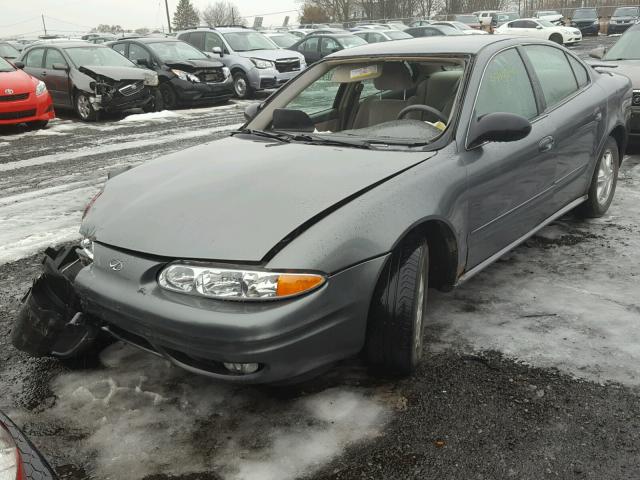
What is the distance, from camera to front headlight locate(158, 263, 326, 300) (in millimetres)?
2305

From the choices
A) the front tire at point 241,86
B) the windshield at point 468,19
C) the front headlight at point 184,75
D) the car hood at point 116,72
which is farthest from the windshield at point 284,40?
the windshield at point 468,19

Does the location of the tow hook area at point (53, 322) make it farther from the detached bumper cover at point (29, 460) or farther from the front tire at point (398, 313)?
the front tire at point (398, 313)

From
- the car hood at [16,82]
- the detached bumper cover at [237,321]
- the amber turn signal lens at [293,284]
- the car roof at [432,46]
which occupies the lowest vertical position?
the detached bumper cover at [237,321]

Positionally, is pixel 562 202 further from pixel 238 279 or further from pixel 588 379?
pixel 238 279

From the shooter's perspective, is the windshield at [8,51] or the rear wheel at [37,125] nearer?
the rear wheel at [37,125]

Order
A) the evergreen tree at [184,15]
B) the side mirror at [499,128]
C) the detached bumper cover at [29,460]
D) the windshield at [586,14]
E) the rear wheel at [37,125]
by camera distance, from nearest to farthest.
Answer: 1. the detached bumper cover at [29,460]
2. the side mirror at [499,128]
3. the rear wheel at [37,125]
4. the windshield at [586,14]
5. the evergreen tree at [184,15]

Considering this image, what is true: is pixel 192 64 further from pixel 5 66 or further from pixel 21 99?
pixel 21 99

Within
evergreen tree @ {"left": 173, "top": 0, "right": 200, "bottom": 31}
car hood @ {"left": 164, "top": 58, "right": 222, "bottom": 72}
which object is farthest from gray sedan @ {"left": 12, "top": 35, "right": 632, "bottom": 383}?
evergreen tree @ {"left": 173, "top": 0, "right": 200, "bottom": 31}

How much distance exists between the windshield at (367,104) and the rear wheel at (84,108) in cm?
909

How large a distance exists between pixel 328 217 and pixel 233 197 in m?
0.48

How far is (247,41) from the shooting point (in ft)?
55.0

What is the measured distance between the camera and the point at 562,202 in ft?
14.0

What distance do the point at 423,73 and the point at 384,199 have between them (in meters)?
1.49

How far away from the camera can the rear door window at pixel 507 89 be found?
11.3ft
